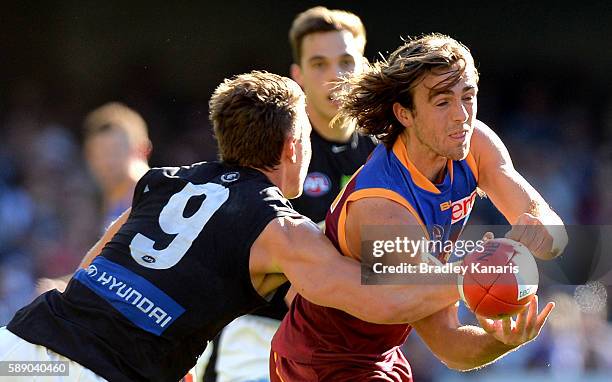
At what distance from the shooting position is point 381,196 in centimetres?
383

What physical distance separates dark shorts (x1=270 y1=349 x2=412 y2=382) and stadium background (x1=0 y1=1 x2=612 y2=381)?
7286mm

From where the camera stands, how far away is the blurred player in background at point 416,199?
12.7ft

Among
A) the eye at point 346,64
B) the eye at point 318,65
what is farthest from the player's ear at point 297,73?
the eye at point 346,64

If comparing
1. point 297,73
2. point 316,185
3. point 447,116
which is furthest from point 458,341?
point 297,73

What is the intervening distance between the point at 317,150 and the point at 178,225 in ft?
7.60

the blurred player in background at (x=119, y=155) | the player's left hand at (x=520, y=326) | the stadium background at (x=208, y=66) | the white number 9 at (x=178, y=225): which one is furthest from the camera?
the stadium background at (x=208, y=66)

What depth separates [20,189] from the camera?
11.1m

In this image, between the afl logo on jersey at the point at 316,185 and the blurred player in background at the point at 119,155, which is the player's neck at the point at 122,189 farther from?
the afl logo on jersey at the point at 316,185

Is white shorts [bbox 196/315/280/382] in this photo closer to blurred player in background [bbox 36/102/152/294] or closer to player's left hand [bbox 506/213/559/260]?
blurred player in background [bbox 36/102/152/294]

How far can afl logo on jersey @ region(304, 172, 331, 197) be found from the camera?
5734 millimetres

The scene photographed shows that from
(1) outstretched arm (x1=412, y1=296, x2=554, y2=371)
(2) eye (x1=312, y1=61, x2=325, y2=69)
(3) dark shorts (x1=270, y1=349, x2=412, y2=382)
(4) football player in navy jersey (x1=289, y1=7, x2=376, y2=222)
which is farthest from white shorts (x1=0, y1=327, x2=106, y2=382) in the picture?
(2) eye (x1=312, y1=61, x2=325, y2=69)

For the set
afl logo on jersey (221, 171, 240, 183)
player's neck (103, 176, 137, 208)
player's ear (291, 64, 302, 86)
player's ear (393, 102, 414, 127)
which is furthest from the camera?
player's neck (103, 176, 137, 208)

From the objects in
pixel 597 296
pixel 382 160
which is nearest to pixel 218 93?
pixel 382 160

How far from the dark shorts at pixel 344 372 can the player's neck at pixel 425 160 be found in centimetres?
78
